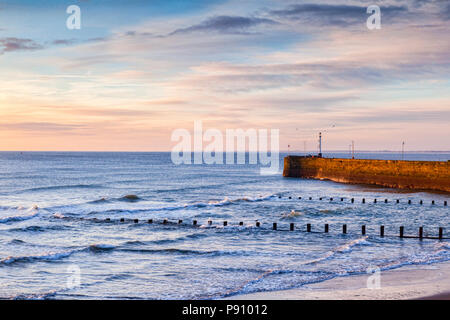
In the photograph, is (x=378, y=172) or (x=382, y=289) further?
(x=378, y=172)

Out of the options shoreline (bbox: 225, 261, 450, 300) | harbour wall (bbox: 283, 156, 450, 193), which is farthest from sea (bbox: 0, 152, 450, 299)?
harbour wall (bbox: 283, 156, 450, 193)

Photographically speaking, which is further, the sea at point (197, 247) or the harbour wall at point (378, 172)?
the harbour wall at point (378, 172)

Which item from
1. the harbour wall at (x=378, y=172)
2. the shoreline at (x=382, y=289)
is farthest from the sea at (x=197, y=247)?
the harbour wall at (x=378, y=172)

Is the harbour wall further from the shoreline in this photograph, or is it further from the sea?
the shoreline

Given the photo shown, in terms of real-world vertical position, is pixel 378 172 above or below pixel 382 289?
above

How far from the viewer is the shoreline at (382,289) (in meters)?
16.7

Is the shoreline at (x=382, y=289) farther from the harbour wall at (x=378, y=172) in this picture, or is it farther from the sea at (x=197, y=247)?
the harbour wall at (x=378, y=172)

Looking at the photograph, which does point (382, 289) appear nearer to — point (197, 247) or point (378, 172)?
point (197, 247)

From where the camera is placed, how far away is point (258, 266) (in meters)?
22.8

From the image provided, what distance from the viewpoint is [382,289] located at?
17703 mm

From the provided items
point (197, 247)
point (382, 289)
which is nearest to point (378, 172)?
point (197, 247)

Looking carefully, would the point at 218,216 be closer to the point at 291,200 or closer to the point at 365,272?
the point at 291,200
